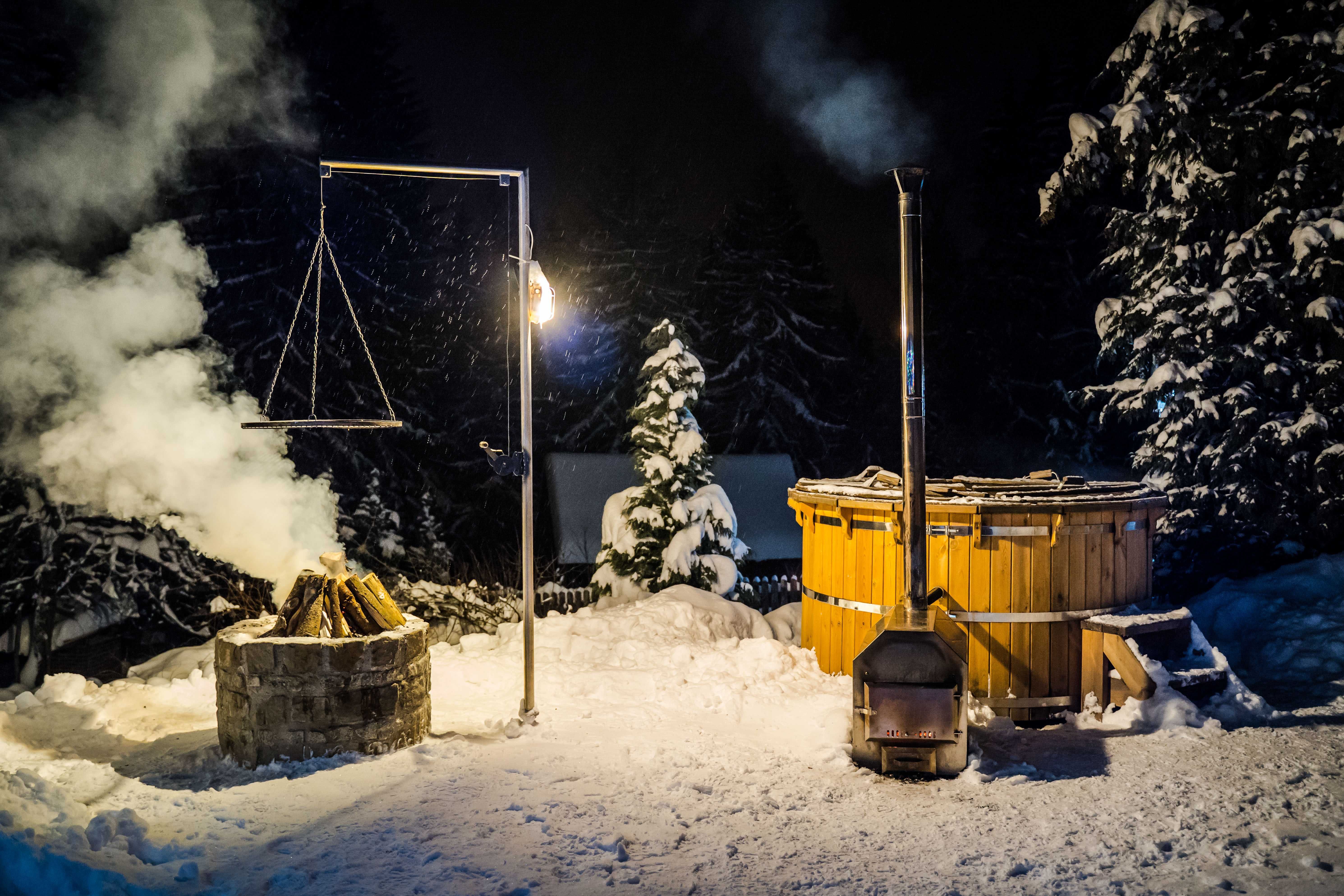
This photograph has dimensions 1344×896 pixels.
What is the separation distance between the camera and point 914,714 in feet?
20.9

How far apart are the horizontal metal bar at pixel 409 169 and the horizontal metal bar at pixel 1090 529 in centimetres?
588

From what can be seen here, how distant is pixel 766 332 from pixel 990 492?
65.5ft

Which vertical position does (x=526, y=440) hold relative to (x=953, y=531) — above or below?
above

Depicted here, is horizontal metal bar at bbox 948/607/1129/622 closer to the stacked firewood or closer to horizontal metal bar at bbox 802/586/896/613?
horizontal metal bar at bbox 802/586/896/613

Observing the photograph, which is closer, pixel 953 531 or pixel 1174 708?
pixel 1174 708

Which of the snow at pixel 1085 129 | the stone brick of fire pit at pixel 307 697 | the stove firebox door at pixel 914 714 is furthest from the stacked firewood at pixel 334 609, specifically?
the snow at pixel 1085 129

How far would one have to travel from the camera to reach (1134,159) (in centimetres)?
1342

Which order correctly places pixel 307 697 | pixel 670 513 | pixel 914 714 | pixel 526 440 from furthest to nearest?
pixel 670 513, pixel 526 440, pixel 307 697, pixel 914 714

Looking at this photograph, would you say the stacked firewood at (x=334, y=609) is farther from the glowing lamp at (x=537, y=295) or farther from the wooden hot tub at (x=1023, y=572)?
the wooden hot tub at (x=1023, y=572)

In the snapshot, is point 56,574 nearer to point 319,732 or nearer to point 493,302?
point 319,732

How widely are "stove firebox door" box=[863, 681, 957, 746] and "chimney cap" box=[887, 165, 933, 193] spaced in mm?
3971

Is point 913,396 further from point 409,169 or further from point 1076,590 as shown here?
point 409,169

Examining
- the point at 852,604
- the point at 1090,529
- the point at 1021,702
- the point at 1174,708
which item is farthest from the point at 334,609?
the point at 1174,708

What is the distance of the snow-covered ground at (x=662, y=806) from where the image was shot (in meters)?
4.77
